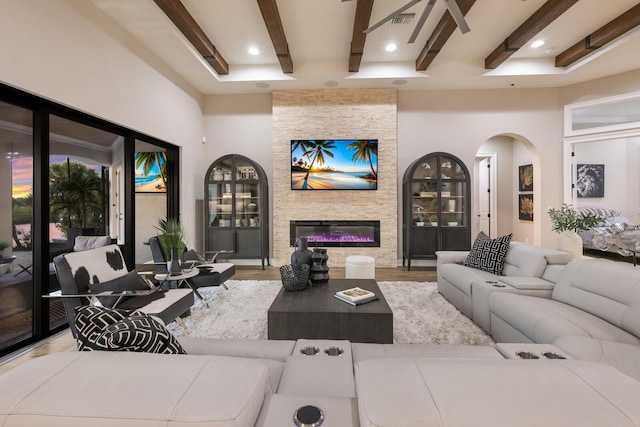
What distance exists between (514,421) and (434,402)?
155 mm

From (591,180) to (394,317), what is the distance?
19.0 ft

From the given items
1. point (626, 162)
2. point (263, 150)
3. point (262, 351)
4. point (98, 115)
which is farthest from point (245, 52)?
point (626, 162)

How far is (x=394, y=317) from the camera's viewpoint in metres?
2.87

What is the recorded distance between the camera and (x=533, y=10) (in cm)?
334

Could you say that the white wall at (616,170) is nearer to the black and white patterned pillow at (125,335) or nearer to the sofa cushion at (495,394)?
the sofa cushion at (495,394)

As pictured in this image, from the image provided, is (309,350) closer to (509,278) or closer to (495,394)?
(495,394)

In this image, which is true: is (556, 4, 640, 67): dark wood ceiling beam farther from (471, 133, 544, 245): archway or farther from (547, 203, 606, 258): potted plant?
(547, 203, 606, 258): potted plant

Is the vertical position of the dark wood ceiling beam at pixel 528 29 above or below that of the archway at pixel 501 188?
above

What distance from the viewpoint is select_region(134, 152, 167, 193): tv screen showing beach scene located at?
459cm

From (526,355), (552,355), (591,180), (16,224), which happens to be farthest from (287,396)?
(591,180)

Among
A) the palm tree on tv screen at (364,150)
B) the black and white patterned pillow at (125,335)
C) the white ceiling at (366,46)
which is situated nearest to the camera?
the black and white patterned pillow at (125,335)

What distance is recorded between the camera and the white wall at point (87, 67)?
223 cm

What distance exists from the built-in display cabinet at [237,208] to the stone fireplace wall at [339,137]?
1.00 feet

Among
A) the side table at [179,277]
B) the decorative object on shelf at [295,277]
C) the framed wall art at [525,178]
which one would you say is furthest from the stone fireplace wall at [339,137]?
the framed wall art at [525,178]
